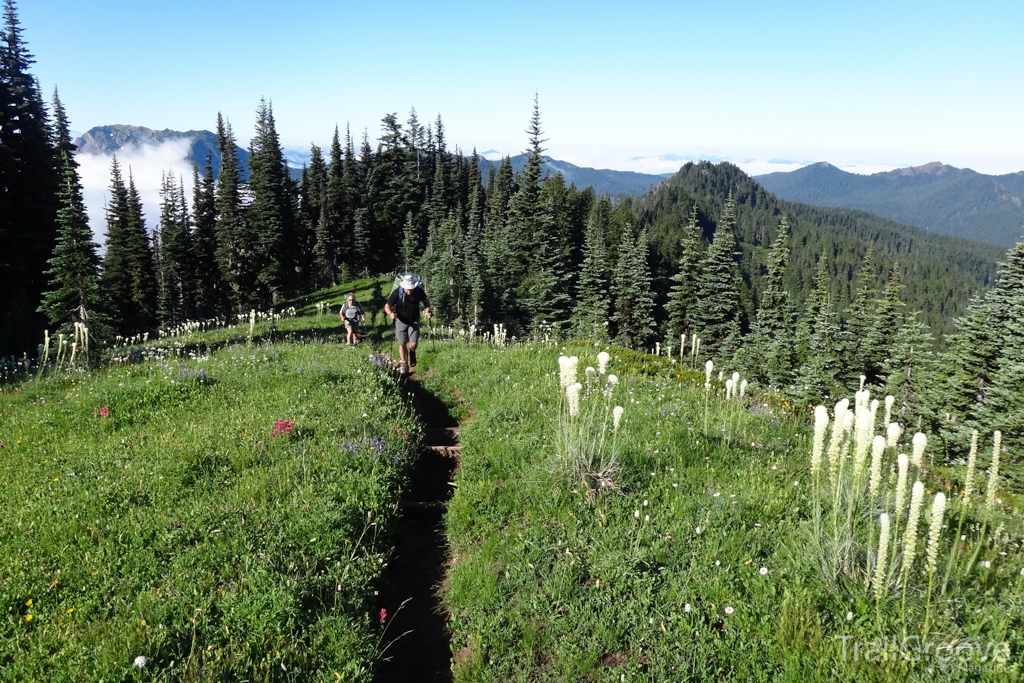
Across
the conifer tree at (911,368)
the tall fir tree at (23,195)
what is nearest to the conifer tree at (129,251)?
the tall fir tree at (23,195)

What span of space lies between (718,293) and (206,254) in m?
62.4

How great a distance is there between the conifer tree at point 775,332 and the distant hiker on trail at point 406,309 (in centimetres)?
4578

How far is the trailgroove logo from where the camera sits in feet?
12.3

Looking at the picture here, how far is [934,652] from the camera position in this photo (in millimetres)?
3877

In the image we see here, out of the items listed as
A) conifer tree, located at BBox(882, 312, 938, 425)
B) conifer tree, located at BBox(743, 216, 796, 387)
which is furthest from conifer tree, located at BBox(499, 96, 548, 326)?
conifer tree, located at BBox(882, 312, 938, 425)

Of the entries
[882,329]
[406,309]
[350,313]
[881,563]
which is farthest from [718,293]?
[881,563]

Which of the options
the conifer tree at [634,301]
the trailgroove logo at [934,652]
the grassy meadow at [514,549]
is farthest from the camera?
the conifer tree at [634,301]

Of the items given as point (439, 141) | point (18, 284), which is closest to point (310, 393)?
point (18, 284)

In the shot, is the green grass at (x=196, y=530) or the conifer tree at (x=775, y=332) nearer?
the green grass at (x=196, y=530)

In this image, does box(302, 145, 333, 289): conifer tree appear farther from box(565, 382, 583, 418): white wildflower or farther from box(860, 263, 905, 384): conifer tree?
box(565, 382, 583, 418): white wildflower

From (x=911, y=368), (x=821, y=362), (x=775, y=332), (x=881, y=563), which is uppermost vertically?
(x=881, y=563)

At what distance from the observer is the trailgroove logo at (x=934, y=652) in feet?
12.3

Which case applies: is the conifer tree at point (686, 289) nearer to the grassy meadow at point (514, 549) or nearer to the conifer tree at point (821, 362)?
the conifer tree at point (821, 362)

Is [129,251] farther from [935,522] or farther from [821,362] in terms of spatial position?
[935,522]
